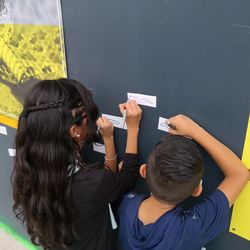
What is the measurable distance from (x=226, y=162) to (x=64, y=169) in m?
0.51

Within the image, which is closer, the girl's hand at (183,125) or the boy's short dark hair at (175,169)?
the boy's short dark hair at (175,169)

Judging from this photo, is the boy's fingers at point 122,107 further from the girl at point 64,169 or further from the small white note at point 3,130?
the small white note at point 3,130

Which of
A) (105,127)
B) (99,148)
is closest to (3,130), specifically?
(99,148)

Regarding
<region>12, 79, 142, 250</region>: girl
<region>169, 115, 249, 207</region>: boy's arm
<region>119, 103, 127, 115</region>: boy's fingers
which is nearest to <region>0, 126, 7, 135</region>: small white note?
<region>12, 79, 142, 250</region>: girl

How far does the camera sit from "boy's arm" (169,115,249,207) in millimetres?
853

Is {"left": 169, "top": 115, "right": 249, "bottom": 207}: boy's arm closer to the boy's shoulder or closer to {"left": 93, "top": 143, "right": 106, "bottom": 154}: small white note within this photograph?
the boy's shoulder

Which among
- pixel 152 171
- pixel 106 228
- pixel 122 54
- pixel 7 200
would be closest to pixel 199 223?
pixel 152 171

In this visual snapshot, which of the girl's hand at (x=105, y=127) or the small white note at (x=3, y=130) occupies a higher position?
the girl's hand at (x=105, y=127)

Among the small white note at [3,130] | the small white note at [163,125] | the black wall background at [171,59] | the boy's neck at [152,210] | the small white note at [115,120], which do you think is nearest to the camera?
the black wall background at [171,59]

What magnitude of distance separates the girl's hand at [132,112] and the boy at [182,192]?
149mm

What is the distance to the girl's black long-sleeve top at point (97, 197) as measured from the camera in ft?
3.06

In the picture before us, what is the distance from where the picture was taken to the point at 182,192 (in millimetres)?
815

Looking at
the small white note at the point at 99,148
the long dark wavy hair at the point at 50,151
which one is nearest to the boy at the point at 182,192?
the long dark wavy hair at the point at 50,151

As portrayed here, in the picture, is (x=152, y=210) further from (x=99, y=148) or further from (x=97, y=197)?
(x=99, y=148)
